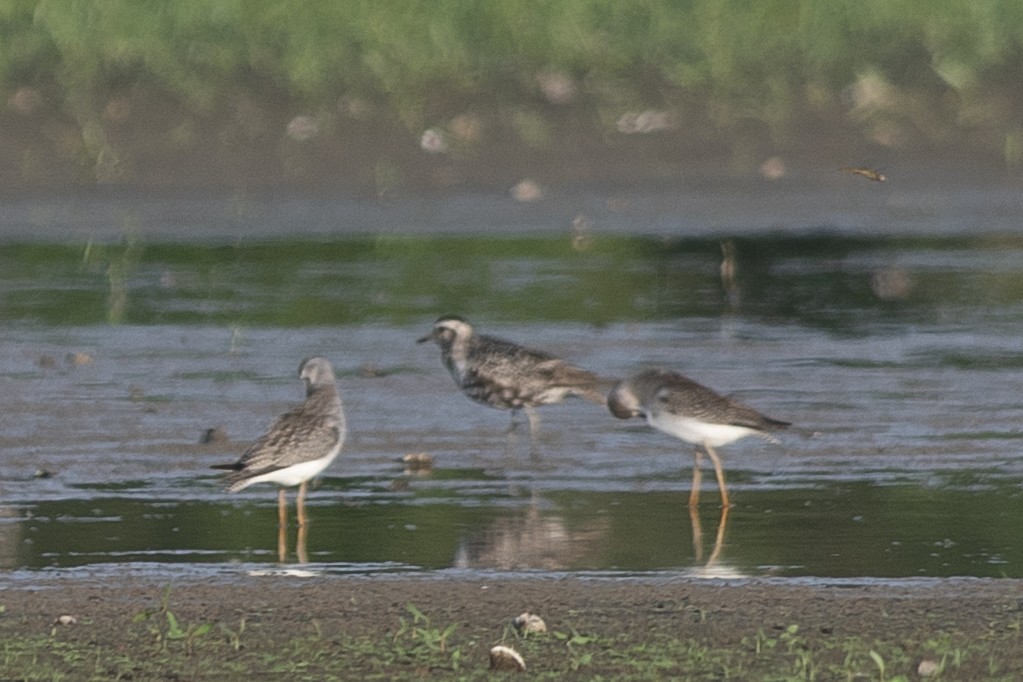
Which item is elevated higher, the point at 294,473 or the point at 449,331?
the point at 449,331

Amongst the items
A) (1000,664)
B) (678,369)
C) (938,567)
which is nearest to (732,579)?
(938,567)

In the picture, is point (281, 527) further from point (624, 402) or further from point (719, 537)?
point (624, 402)

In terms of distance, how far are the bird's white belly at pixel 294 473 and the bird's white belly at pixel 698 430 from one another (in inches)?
61.8

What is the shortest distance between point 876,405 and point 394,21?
457 inches

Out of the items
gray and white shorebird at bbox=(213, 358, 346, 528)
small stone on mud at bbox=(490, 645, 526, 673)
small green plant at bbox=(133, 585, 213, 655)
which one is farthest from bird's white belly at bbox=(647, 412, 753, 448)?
small stone on mud at bbox=(490, 645, 526, 673)

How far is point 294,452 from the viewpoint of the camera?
1005 centimetres

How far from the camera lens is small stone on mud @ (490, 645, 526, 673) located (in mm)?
7363

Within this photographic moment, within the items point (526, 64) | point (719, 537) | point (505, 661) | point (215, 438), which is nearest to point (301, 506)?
point (215, 438)

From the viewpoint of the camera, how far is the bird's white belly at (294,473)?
9971 mm

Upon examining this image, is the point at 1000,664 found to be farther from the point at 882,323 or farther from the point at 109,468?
the point at 882,323

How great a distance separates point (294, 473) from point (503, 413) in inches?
131

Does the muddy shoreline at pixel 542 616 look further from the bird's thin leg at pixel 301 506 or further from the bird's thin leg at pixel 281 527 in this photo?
the bird's thin leg at pixel 301 506

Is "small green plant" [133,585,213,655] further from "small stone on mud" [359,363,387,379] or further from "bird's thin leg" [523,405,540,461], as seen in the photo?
"small stone on mud" [359,363,387,379]

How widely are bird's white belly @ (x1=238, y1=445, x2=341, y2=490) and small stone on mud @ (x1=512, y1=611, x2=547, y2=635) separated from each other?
7.74 ft
